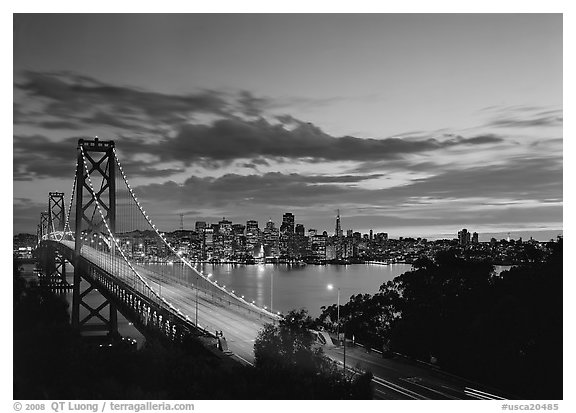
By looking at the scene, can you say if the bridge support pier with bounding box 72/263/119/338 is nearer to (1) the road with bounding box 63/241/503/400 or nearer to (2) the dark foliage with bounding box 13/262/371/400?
(1) the road with bounding box 63/241/503/400

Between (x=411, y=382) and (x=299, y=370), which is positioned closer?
(x=299, y=370)

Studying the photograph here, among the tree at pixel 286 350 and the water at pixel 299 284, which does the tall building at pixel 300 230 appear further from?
the tree at pixel 286 350

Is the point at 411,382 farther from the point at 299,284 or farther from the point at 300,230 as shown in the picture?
the point at 299,284

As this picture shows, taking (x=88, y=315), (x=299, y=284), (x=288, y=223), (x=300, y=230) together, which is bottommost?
(x=299, y=284)

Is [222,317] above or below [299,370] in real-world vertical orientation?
below

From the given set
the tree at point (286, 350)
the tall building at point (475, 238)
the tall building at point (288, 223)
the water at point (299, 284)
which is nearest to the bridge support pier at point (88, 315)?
the tall building at point (288, 223)

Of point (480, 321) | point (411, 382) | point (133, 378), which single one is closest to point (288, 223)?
point (480, 321)

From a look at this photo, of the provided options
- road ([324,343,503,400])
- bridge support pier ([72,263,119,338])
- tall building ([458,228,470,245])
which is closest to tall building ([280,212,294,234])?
tall building ([458,228,470,245])

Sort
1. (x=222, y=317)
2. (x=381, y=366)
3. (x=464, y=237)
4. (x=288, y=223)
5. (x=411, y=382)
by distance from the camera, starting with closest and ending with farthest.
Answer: (x=411, y=382) → (x=381, y=366) → (x=464, y=237) → (x=222, y=317) → (x=288, y=223)

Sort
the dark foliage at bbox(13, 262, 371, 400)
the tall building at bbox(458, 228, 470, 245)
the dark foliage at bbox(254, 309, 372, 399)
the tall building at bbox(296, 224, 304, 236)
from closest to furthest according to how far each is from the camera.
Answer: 1. the dark foliage at bbox(13, 262, 371, 400)
2. the dark foliage at bbox(254, 309, 372, 399)
3. the tall building at bbox(458, 228, 470, 245)
4. the tall building at bbox(296, 224, 304, 236)
